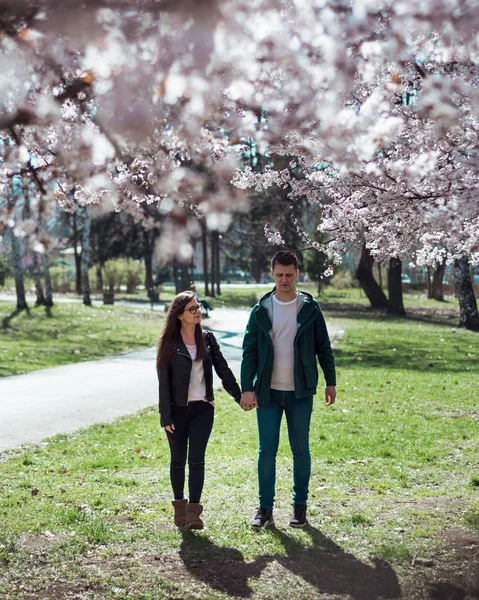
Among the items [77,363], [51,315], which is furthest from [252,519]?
[51,315]

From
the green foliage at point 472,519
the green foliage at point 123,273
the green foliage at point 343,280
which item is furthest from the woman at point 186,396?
the green foliage at point 343,280

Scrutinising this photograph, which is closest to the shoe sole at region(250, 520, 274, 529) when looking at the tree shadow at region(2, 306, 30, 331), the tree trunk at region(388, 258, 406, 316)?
the tree shadow at region(2, 306, 30, 331)

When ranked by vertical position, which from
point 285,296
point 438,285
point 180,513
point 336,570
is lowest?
point 336,570

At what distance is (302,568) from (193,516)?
1.00 metres

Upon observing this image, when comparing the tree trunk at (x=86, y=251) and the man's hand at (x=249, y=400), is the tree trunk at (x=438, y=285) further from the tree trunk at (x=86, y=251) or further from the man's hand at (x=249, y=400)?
the man's hand at (x=249, y=400)

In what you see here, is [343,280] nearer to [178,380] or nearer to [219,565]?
[178,380]

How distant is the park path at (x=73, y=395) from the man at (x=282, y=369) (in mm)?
4152

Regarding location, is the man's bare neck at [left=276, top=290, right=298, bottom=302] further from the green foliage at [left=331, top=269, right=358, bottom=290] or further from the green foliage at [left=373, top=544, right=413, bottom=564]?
the green foliage at [left=331, top=269, right=358, bottom=290]

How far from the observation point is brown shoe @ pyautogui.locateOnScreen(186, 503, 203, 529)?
19.1ft

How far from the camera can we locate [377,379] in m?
15.0

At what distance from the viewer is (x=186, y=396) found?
583 cm

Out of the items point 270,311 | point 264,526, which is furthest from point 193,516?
point 270,311

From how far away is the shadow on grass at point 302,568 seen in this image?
4.81 metres

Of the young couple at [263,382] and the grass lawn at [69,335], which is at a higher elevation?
the young couple at [263,382]
